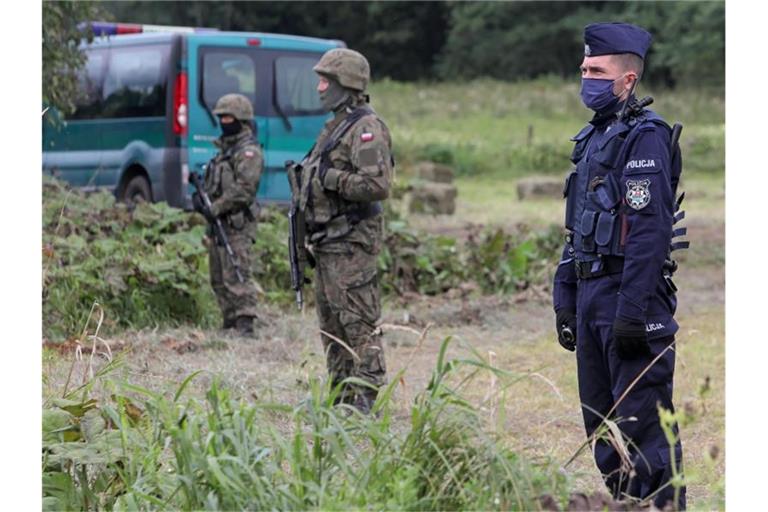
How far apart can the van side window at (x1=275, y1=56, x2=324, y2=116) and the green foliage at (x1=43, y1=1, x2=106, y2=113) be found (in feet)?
7.82

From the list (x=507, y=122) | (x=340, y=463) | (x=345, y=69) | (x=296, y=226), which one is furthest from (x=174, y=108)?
(x=507, y=122)

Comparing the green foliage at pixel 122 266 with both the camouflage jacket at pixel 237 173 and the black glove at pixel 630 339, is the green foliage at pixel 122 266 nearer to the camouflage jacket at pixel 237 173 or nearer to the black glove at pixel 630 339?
the camouflage jacket at pixel 237 173

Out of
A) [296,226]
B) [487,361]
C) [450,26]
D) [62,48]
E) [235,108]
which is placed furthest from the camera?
[450,26]

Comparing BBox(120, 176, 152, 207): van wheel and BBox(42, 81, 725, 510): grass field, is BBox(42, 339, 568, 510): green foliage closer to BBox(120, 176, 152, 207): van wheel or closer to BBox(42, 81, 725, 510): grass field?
BBox(42, 81, 725, 510): grass field

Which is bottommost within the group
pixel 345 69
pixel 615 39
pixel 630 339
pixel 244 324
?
pixel 244 324

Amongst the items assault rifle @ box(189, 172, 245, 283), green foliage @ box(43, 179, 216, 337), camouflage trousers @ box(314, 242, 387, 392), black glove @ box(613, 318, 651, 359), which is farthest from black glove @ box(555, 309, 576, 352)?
assault rifle @ box(189, 172, 245, 283)

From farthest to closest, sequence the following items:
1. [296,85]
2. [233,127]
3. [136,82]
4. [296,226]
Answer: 1. [296,85]
2. [136,82]
3. [233,127]
4. [296,226]

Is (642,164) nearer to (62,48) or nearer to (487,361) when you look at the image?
(487,361)

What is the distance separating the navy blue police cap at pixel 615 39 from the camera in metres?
4.68

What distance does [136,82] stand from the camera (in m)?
13.8

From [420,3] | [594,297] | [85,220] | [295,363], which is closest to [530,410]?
[295,363]

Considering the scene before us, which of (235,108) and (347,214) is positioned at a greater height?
(235,108)

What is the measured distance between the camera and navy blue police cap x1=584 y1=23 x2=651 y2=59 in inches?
184

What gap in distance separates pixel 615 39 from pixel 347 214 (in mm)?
2266
